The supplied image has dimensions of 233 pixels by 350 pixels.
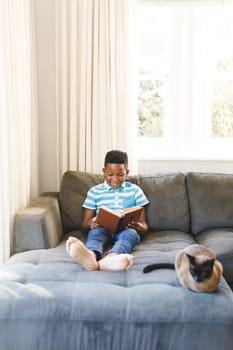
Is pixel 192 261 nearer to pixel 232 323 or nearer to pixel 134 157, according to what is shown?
pixel 232 323

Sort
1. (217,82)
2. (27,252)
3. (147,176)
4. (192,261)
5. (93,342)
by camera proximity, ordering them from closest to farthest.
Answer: (93,342), (192,261), (27,252), (147,176), (217,82)

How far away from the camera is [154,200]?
2.71 meters

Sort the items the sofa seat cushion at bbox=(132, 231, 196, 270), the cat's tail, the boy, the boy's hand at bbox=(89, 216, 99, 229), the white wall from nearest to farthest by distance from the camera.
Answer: the cat's tail < the sofa seat cushion at bbox=(132, 231, 196, 270) < the boy < the boy's hand at bbox=(89, 216, 99, 229) < the white wall

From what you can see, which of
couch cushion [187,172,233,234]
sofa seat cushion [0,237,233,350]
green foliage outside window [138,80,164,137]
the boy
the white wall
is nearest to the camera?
sofa seat cushion [0,237,233,350]

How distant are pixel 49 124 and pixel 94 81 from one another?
48 cm

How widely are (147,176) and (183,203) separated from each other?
0.31m

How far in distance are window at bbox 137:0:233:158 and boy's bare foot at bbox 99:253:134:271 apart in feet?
4.24

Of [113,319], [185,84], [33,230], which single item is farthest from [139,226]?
[185,84]

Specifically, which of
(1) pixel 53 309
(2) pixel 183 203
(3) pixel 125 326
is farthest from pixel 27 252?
(2) pixel 183 203

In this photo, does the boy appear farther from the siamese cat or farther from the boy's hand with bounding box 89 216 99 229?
the siamese cat

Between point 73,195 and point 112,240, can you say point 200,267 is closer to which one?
point 112,240

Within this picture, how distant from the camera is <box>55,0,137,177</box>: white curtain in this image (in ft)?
9.46

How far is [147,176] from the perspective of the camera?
2828mm

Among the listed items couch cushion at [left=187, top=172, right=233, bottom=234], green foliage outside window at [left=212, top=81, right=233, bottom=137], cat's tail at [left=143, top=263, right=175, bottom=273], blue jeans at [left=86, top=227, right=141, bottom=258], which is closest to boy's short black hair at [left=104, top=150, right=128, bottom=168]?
blue jeans at [left=86, top=227, right=141, bottom=258]
